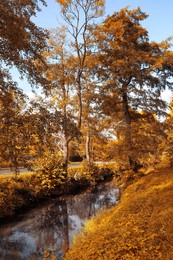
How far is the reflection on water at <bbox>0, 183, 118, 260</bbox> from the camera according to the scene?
10316 millimetres

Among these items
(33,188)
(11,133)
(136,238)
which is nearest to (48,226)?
(33,188)

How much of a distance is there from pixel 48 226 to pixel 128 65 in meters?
10.8

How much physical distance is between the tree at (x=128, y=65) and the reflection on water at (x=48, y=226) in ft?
16.6

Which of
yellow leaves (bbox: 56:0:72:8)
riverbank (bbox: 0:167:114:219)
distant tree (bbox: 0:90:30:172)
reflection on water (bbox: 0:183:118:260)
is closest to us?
distant tree (bbox: 0:90:30:172)

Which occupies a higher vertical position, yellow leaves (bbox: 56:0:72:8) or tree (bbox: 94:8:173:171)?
yellow leaves (bbox: 56:0:72:8)

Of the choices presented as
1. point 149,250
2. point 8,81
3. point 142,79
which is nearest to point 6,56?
point 8,81

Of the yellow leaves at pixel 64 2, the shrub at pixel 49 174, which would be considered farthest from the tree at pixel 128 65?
the shrub at pixel 49 174

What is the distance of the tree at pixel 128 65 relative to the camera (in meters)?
15.6

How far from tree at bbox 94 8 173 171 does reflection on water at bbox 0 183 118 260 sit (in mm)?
5067

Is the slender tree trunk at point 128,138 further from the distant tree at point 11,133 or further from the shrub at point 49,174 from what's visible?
the distant tree at point 11,133

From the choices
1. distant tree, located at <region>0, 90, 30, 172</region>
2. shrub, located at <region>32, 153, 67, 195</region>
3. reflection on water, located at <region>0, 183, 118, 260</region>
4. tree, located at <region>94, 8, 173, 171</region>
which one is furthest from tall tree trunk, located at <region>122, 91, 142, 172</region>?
distant tree, located at <region>0, 90, 30, 172</region>

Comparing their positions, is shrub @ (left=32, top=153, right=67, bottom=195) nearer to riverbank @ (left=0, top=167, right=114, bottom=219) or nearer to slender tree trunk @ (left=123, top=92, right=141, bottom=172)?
riverbank @ (left=0, top=167, right=114, bottom=219)

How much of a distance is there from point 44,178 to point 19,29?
43.7 ft

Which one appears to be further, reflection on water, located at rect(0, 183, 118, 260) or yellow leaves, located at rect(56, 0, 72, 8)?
yellow leaves, located at rect(56, 0, 72, 8)
